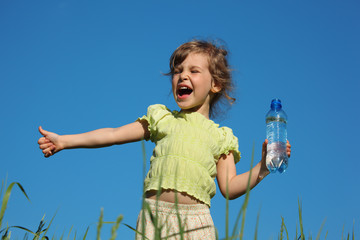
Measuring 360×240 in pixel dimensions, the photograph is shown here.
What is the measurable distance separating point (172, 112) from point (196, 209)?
1.06 m

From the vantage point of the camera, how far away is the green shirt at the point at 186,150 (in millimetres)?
3387

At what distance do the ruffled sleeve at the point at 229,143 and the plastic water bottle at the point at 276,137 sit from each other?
14.4 inches

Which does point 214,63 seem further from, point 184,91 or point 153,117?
point 153,117

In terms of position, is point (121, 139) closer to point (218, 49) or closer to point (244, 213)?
point (218, 49)

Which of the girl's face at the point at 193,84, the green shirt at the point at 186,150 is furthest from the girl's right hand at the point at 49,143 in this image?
the girl's face at the point at 193,84

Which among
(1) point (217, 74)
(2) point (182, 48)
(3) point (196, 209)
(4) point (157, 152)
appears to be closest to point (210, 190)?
(3) point (196, 209)

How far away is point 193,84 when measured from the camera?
3.88 m

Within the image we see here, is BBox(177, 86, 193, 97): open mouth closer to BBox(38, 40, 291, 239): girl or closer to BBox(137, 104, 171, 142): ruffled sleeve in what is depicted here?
BBox(38, 40, 291, 239): girl

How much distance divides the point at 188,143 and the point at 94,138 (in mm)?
836

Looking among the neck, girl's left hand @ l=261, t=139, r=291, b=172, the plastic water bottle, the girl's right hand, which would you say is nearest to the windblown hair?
the neck

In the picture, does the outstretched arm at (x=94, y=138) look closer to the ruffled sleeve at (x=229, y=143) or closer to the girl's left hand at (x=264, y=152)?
the ruffled sleeve at (x=229, y=143)

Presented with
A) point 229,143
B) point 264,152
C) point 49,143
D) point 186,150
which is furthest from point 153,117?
point 264,152

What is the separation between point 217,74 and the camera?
423 centimetres

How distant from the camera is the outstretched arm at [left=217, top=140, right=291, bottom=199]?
3690 millimetres
